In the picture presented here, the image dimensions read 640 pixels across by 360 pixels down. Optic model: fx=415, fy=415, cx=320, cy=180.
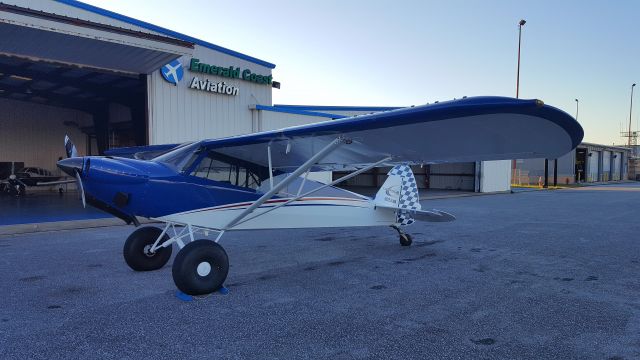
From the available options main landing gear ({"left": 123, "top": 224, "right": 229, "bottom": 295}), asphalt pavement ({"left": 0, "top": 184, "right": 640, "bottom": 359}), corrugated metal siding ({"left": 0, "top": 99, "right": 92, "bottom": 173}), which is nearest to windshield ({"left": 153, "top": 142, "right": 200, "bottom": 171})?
main landing gear ({"left": 123, "top": 224, "right": 229, "bottom": 295})

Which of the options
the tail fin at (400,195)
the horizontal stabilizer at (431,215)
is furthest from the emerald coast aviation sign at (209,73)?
the horizontal stabilizer at (431,215)

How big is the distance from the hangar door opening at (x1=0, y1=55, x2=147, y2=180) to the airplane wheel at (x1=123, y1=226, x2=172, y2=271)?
11420mm

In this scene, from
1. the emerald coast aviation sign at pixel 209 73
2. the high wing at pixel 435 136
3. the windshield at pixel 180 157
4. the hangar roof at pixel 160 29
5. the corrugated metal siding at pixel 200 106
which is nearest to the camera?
the high wing at pixel 435 136

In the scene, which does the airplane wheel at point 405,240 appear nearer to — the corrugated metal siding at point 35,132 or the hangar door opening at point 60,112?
the hangar door opening at point 60,112

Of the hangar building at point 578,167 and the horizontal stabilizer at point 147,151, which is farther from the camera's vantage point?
the hangar building at point 578,167

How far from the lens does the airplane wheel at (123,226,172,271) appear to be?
5.74 metres

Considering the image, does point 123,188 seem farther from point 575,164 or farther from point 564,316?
point 575,164

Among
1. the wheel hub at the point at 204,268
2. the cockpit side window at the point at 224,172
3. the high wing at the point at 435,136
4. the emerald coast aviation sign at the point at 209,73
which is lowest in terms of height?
the wheel hub at the point at 204,268

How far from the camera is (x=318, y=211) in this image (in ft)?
21.7

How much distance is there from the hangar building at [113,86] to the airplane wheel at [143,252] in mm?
7067

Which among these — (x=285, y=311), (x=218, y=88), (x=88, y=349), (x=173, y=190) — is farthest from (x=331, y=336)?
(x=218, y=88)

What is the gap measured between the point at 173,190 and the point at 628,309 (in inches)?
208

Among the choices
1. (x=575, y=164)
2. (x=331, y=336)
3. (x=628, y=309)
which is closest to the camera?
(x=331, y=336)

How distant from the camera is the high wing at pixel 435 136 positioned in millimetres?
3656
